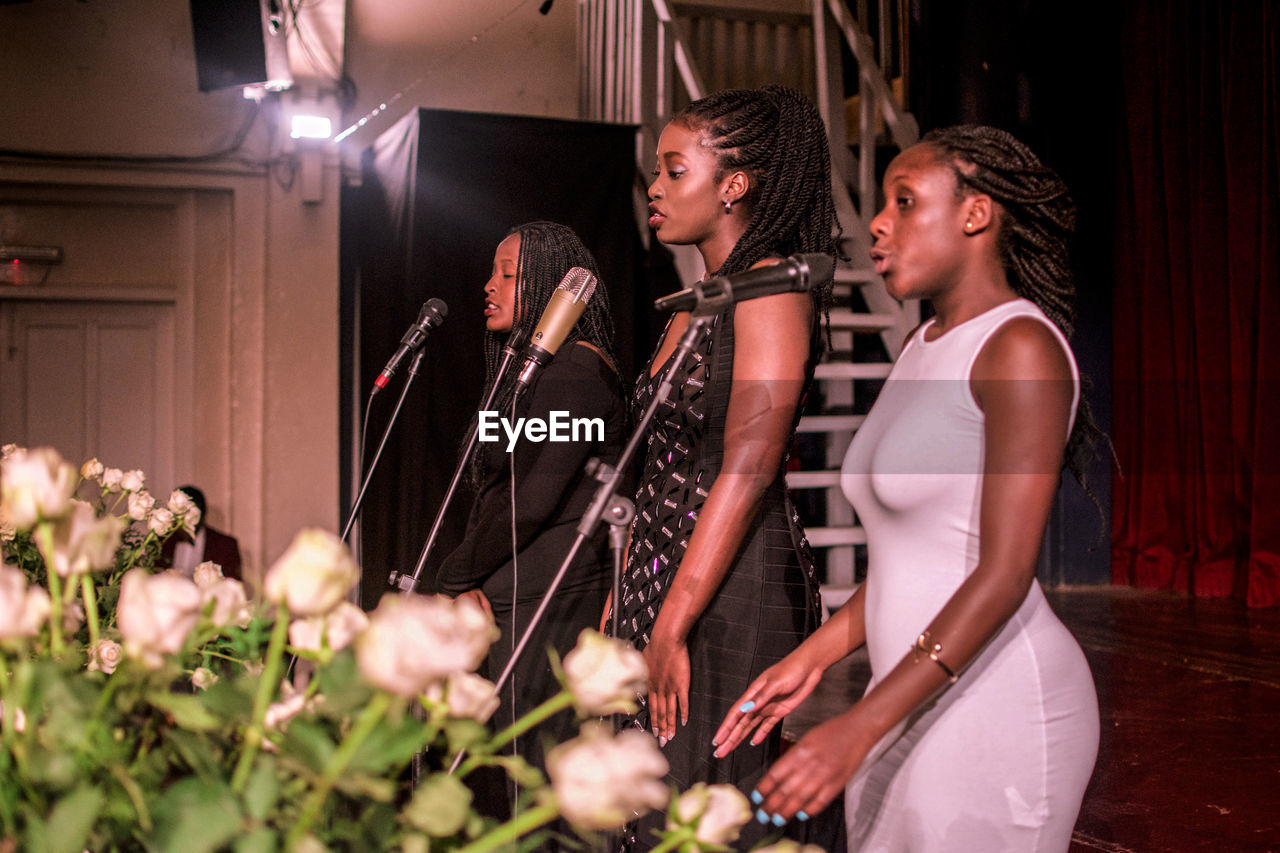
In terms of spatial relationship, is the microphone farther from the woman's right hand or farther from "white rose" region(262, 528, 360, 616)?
"white rose" region(262, 528, 360, 616)

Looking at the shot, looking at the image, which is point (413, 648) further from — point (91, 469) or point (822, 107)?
point (822, 107)

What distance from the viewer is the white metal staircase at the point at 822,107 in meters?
5.55

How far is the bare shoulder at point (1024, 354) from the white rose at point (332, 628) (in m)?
0.83

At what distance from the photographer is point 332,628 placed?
658 millimetres

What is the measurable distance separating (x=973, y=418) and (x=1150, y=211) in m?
6.92

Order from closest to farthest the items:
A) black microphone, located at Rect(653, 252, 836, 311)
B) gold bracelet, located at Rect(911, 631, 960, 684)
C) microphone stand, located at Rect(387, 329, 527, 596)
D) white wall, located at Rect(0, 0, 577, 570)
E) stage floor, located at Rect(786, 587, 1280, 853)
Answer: gold bracelet, located at Rect(911, 631, 960, 684), black microphone, located at Rect(653, 252, 836, 311), microphone stand, located at Rect(387, 329, 527, 596), stage floor, located at Rect(786, 587, 1280, 853), white wall, located at Rect(0, 0, 577, 570)

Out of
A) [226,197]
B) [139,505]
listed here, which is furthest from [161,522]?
[226,197]

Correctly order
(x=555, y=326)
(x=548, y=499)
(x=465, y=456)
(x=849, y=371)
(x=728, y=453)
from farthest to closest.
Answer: (x=849, y=371)
(x=548, y=499)
(x=465, y=456)
(x=555, y=326)
(x=728, y=453)

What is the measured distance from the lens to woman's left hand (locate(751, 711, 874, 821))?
1094 mm

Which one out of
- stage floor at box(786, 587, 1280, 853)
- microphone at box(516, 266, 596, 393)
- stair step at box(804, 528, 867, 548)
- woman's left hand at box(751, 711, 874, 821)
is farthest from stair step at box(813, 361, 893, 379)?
woman's left hand at box(751, 711, 874, 821)

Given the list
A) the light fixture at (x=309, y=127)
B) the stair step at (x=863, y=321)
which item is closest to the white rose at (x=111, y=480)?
the stair step at (x=863, y=321)

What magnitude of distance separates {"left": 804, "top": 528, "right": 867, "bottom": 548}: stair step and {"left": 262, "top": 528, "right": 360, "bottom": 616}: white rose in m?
4.82

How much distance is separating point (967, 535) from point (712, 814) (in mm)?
788

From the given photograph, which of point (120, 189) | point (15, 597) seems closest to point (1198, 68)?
point (120, 189)
